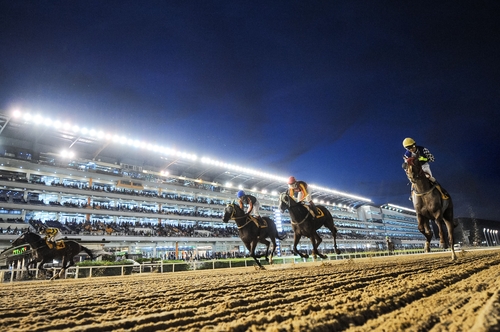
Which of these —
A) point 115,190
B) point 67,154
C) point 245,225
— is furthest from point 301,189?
point 67,154

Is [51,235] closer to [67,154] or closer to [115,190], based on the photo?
[115,190]

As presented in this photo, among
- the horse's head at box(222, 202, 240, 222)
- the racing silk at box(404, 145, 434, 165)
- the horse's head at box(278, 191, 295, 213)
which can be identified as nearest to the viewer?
the racing silk at box(404, 145, 434, 165)

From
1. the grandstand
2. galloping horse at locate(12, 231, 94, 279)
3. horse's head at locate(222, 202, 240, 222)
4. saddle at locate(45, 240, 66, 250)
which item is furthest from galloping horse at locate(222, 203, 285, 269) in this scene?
the grandstand

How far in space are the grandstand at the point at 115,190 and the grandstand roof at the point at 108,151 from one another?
11 centimetres

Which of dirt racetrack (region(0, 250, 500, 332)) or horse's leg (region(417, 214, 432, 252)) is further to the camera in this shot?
horse's leg (region(417, 214, 432, 252))

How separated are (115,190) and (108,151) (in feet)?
18.6

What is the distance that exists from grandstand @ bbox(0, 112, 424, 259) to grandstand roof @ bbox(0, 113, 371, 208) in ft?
0.37

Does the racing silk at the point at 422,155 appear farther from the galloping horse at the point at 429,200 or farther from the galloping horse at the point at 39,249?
the galloping horse at the point at 39,249

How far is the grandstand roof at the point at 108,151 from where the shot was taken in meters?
31.2

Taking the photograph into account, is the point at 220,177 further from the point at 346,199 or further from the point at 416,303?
the point at 416,303

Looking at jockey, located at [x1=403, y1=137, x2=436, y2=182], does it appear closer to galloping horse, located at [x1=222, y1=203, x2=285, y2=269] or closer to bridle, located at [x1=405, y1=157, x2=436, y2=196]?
bridle, located at [x1=405, y1=157, x2=436, y2=196]

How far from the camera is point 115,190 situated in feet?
124

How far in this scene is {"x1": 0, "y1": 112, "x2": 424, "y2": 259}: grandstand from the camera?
30.1 metres

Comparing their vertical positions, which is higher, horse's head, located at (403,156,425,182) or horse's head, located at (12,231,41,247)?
horse's head, located at (403,156,425,182)
